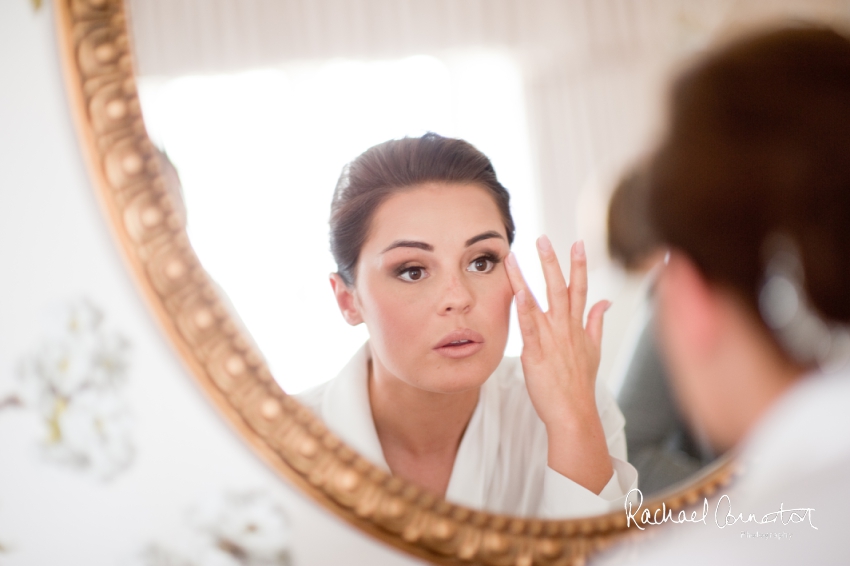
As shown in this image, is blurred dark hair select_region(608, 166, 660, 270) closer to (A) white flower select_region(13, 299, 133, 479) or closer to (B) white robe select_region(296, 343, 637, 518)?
(B) white robe select_region(296, 343, 637, 518)

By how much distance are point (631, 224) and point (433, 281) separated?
19 cm

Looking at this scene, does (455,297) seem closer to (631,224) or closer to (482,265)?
(482,265)

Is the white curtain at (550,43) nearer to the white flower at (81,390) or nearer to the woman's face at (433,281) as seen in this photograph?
the woman's face at (433,281)

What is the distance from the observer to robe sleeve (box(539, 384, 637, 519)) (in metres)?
0.55

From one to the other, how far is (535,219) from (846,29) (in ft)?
1.19

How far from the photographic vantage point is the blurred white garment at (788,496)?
404mm

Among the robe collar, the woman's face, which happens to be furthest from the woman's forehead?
the robe collar

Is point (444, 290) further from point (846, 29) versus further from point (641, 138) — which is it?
point (846, 29)

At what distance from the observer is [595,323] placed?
21.8 inches

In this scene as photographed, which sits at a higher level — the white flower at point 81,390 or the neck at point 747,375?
the neck at point 747,375

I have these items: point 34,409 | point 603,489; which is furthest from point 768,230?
point 34,409

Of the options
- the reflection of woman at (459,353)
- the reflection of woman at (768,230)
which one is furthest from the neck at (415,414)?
the reflection of woman at (768,230)

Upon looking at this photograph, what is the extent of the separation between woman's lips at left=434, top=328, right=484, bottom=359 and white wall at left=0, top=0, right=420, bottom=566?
0.62 ft

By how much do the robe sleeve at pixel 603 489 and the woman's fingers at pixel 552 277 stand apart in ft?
0.29
